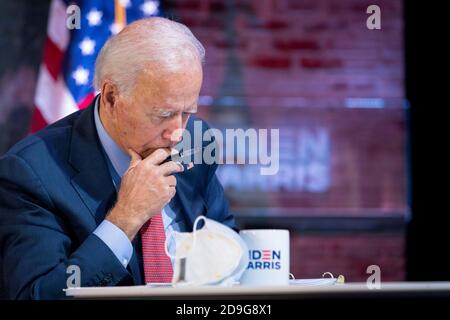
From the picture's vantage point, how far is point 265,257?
167cm

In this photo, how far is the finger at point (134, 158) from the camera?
1.85 metres

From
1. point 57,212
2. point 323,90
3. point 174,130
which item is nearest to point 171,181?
point 174,130

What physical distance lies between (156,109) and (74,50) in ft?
4.04

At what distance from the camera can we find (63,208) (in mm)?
1760

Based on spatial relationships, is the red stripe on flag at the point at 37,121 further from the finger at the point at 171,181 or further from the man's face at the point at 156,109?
the finger at the point at 171,181

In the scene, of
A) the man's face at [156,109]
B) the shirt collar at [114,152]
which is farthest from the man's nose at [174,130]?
the shirt collar at [114,152]

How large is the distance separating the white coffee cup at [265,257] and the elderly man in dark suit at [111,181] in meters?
0.22

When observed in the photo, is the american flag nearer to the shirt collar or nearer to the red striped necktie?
the shirt collar

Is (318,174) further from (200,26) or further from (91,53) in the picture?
(91,53)

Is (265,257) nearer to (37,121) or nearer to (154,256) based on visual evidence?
(154,256)

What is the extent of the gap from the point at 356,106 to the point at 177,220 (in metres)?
1.47

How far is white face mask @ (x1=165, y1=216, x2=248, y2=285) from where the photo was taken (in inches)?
61.0
